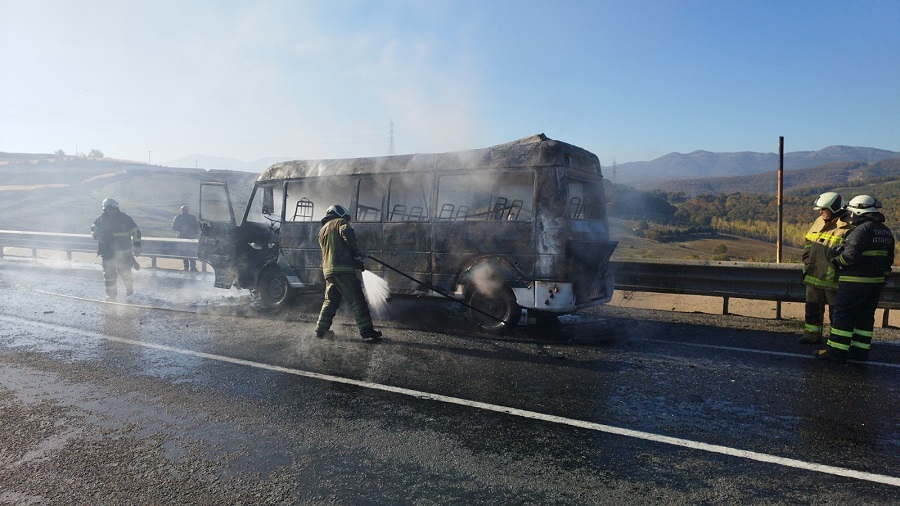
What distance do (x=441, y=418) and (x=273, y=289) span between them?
21.2 ft

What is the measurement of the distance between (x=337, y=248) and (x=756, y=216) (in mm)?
31392

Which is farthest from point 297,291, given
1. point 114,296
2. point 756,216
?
point 756,216

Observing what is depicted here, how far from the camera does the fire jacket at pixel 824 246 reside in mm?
6355

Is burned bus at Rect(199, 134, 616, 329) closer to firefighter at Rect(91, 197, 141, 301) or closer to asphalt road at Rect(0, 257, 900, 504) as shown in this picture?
asphalt road at Rect(0, 257, 900, 504)

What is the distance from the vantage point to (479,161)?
7754 millimetres

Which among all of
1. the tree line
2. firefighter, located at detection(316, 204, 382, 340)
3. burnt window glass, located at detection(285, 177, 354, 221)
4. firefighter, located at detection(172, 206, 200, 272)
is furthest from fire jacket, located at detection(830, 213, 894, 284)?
firefighter, located at detection(172, 206, 200, 272)

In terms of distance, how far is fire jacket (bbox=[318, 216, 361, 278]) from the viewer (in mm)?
7289

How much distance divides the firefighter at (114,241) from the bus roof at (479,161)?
4237 millimetres

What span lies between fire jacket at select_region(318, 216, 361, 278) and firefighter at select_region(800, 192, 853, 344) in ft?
18.2

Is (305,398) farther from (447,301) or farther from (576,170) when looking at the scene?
(576,170)

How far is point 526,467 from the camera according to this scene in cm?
342

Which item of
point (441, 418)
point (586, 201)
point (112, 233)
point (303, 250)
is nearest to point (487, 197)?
point (586, 201)

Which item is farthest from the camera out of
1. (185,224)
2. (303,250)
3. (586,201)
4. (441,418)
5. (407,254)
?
(185,224)

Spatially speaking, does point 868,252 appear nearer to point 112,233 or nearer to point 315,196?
point 315,196
